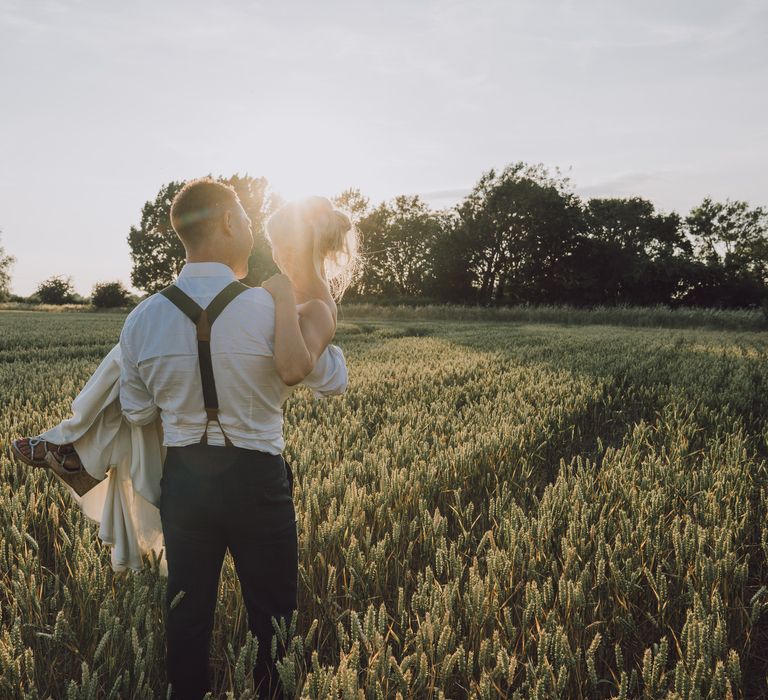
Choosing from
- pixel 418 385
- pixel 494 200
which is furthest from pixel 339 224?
pixel 494 200

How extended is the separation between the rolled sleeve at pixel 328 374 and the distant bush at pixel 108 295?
206 feet

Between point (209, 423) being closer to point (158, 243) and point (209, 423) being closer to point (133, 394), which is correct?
point (133, 394)

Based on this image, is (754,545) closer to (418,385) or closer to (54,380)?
(418,385)

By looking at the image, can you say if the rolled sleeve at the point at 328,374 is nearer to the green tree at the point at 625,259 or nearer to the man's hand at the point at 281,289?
the man's hand at the point at 281,289

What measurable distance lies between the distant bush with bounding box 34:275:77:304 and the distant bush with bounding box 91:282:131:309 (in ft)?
77.6

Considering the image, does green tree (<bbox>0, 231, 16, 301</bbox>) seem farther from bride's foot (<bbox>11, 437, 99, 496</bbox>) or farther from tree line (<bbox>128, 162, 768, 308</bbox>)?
bride's foot (<bbox>11, 437, 99, 496</bbox>)

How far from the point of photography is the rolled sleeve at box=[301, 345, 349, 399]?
1.90m

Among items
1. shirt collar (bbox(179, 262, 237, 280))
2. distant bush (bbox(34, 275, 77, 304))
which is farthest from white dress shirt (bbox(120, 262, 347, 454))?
distant bush (bbox(34, 275, 77, 304))

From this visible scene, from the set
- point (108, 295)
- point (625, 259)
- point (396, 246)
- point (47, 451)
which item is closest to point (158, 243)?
point (108, 295)

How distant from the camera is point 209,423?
5.70 ft

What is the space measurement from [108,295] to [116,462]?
6283 centimetres

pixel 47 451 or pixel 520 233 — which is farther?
pixel 520 233

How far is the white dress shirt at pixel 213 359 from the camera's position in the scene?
1.70m

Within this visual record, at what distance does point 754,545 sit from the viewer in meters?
2.87
